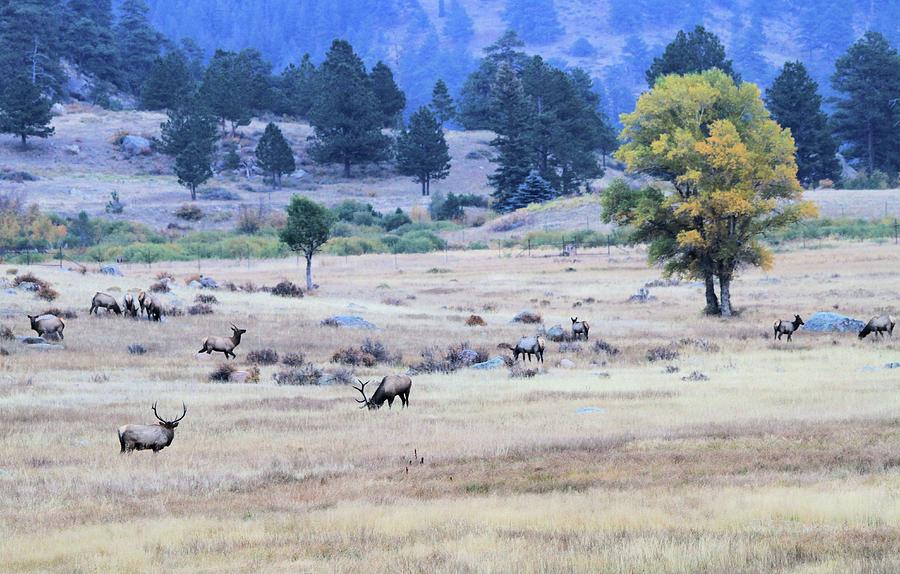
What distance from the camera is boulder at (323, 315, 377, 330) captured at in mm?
41750

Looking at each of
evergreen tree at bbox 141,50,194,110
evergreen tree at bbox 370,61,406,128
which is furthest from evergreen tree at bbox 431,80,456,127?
evergreen tree at bbox 141,50,194,110

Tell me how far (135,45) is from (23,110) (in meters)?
59.7

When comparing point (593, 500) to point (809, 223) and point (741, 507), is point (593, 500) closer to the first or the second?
point (741, 507)

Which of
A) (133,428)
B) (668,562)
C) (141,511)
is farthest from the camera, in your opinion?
(133,428)

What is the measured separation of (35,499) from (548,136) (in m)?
109

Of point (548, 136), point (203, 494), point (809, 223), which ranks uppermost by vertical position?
point (548, 136)

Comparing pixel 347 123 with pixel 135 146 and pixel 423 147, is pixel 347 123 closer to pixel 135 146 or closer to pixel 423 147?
pixel 423 147

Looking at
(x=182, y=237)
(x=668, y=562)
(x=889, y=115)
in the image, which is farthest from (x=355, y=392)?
(x=889, y=115)

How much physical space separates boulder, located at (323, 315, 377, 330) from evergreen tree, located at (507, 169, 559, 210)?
235ft

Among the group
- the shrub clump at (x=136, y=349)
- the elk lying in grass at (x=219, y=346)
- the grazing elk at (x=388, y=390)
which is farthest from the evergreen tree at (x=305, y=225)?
the grazing elk at (x=388, y=390)

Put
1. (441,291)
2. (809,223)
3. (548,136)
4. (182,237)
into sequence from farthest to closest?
1. (548,136)
2. (182,237)
3. (809,223)
4. (441,291)

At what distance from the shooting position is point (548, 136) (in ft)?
396

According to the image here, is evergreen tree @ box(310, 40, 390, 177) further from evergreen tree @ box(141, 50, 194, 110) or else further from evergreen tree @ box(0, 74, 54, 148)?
evergreen tree @ box(0, 74, 54, 148)

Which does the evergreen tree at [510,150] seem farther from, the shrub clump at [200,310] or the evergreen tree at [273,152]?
the shrub clump at [200,310]
